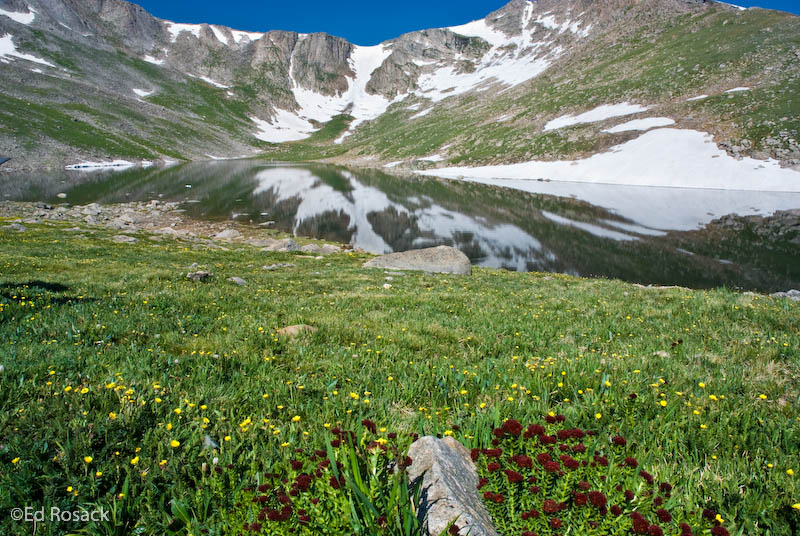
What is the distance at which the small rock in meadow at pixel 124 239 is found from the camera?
1206 inches

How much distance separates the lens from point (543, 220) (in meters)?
49.2

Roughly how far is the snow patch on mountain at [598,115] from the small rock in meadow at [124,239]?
401ft

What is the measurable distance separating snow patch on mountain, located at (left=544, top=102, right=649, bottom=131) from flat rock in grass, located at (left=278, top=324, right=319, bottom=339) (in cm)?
13076

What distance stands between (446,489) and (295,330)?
19.7 feet

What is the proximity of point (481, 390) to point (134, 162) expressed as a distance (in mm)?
170488

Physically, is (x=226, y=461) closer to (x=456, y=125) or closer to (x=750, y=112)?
(x=750, y=112)

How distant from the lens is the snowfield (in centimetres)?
7488

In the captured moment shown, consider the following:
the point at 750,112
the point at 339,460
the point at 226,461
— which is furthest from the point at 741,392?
the point at 750,112

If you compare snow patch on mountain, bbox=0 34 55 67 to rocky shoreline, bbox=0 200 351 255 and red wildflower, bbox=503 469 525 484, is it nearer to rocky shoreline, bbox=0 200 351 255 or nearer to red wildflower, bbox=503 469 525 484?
rocky shoreline, bbox=0 200 351 255

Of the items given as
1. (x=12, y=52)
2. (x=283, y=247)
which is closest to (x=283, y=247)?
(x=283, y=247)

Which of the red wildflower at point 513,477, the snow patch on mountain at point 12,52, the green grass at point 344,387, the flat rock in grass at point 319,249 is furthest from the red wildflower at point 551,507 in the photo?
the snow patch on mountain at point 12,52

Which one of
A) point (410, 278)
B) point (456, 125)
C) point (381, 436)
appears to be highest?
point (456, 125)

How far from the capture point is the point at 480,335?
879 cm

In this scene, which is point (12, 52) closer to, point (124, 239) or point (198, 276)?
point (124, 239)
